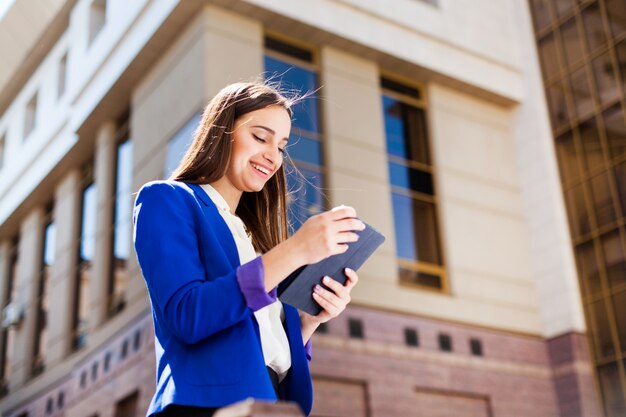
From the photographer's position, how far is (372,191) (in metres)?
15.5

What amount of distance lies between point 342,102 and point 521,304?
5.24 metres

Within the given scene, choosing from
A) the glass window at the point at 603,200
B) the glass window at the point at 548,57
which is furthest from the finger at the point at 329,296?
the glass window at the point at 548,57

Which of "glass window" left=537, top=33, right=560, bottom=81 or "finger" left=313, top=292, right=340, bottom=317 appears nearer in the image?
"finger" left=313, top=292, right=340, bottom=317

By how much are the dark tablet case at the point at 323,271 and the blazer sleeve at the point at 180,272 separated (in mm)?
170

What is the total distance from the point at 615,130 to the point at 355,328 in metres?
6.51

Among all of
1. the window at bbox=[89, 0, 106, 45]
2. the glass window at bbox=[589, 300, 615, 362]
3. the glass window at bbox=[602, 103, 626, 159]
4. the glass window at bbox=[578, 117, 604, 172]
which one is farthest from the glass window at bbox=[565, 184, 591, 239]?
the window at bbox=[89, 0, 106, 45]

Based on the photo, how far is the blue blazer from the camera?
5.96ft

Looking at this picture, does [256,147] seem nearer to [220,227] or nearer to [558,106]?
[220,227]

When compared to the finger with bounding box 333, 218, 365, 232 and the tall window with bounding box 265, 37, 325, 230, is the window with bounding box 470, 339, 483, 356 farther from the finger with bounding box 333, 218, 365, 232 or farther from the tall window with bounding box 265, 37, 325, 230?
the finger with bounding box 333, 218, 365, 232

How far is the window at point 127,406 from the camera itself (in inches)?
555

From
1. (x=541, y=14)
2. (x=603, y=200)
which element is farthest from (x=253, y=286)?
(x=541, y=14)

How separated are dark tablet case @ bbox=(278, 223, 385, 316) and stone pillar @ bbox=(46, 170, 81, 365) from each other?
16246mm

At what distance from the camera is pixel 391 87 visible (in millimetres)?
17094

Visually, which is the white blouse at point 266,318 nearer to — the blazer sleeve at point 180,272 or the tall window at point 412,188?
the blazer sleeve at point 180,272
